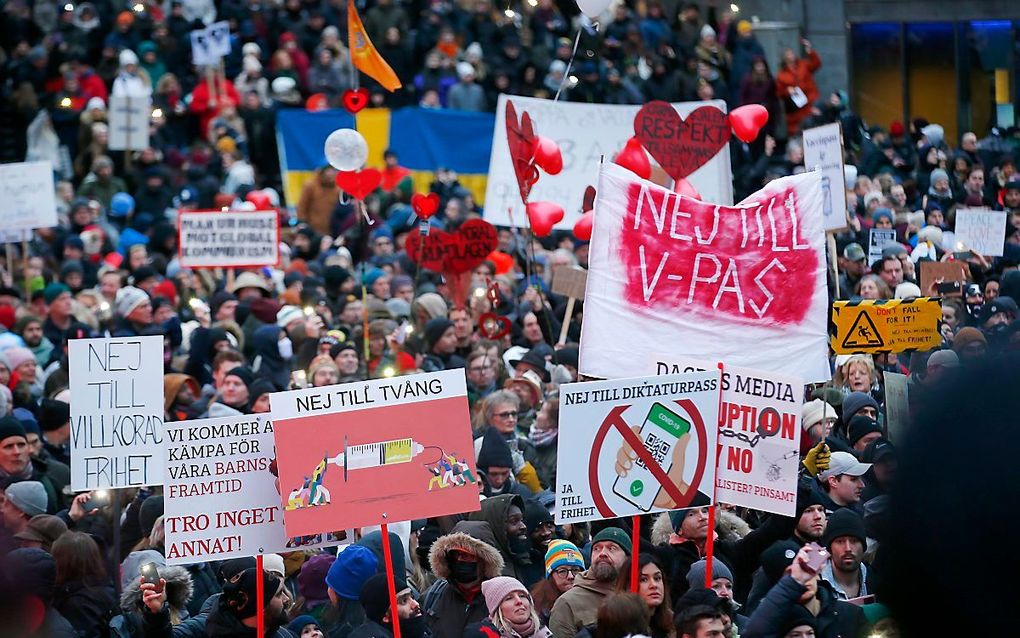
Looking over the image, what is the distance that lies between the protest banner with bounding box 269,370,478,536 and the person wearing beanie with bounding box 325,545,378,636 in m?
0.30

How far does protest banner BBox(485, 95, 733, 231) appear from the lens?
15133 millimetres

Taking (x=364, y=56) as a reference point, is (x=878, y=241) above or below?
below

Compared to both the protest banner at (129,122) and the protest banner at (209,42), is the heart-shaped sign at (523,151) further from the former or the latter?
the protest banner at (209,42)

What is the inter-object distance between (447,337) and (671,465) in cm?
525

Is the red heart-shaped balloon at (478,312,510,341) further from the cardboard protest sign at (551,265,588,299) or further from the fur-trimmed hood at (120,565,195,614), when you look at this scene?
the fur-trimmed hood at (120,565,195,614)

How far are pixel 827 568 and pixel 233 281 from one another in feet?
26.7

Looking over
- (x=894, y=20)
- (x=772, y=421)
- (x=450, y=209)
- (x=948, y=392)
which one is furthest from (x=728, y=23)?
(x=948, y=392)

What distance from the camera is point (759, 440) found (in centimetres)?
653

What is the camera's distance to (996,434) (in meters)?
1.80

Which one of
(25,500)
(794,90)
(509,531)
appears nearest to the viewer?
(509,531)

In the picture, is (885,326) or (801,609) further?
(885,326)

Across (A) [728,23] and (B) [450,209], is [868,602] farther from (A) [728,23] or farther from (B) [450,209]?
(A) [728,23]

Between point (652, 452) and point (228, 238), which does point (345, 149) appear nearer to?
point (228, 238)

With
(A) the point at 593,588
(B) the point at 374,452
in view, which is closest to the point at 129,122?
(B) the point at 374,452
